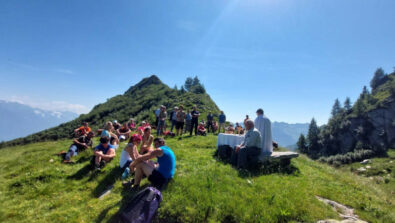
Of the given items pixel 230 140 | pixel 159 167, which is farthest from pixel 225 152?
pixel 159 167

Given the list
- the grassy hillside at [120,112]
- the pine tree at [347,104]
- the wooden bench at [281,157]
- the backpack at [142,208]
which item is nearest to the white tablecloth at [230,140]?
the wooden bench at [281,157]

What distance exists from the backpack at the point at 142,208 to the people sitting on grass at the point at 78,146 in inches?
285

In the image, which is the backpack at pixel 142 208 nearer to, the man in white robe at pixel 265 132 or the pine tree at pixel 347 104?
the man in white robe at pixel 265 132

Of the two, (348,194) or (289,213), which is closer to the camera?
(289,213)

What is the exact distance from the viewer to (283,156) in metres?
7.91

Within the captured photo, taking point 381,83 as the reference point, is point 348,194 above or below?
below

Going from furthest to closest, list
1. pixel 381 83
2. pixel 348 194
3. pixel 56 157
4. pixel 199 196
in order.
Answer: pixel 381 83 → pixel 56 157 → pixel 348 194 → pixel 199 196

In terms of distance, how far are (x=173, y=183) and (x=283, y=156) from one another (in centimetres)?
544

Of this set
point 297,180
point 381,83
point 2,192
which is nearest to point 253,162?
point 297,180

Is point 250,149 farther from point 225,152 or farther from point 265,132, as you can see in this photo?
point 225,152

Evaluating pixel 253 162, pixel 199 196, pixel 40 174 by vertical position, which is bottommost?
pixel 40 174

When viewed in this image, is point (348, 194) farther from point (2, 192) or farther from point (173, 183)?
point (2, 192)

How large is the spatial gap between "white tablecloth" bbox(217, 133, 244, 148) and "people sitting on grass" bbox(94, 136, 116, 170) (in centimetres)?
597

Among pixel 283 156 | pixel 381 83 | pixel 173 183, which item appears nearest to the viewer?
pixel 173 183
